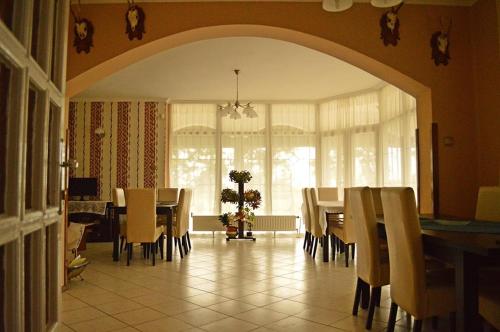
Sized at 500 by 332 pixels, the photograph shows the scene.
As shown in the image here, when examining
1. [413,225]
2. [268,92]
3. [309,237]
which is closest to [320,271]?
[309,237]

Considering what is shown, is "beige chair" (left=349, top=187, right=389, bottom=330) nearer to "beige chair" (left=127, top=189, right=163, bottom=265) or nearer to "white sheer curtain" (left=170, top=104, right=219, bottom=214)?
"beige chair" (left=127, top=189, right=163, bottom=265)

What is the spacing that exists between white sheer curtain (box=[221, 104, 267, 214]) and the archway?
4.38 meters

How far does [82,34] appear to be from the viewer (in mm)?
3910

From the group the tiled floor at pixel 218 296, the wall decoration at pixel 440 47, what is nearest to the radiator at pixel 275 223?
the tiled floor at pixel 218 296

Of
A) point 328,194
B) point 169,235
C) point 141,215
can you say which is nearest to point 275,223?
point 328,194

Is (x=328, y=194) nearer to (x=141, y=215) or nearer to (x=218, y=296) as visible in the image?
(x=141, y=215)

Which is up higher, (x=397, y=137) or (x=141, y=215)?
(x=397, y=137)

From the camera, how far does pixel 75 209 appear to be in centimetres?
727

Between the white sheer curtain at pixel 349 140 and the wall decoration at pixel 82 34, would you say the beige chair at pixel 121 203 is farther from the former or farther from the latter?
the white sheer curtain at pixel 349 140

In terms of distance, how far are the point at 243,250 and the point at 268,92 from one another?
3.27 m

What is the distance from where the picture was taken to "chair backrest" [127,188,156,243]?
516 centimetres

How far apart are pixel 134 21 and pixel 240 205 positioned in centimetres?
440

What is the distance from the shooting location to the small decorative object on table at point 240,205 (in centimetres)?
748

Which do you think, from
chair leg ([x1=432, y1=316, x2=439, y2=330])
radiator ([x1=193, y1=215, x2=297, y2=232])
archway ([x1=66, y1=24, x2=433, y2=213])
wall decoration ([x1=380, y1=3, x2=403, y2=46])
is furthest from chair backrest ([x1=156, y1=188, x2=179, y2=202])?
chair leg ([x1=432, y1=316, x2=439, y2=330])
